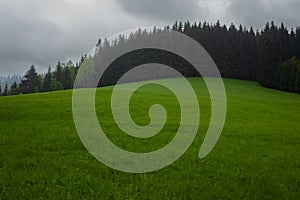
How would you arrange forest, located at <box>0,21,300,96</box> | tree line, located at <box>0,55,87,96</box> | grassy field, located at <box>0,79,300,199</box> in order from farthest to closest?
1. tree line, located at <box>0,55,87,96</box>
2. forest, located at <box>0,21,300,96</box>
3. grassy field, located at <box>0,79,300,199</box>

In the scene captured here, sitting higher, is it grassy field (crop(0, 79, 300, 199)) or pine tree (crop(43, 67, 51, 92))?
pine tree (crop(43, 67, 51, 92))

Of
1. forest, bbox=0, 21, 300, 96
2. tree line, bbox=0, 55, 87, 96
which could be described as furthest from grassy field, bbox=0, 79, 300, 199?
tree line, bbox=0, 55, 87, 96

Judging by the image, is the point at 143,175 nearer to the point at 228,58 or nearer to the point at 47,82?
the point at 228,58

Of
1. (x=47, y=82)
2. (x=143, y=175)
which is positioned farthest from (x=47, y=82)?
(x=143, y=175)

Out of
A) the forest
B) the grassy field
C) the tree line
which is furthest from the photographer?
the tree line

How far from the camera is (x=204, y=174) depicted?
12.1 m

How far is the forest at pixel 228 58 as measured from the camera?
11412 cm

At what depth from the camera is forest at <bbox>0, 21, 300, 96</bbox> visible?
11412 cm

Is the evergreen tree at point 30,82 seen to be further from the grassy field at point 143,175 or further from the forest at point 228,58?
the grassy field at point 143,175

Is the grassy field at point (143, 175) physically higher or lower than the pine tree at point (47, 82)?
lower

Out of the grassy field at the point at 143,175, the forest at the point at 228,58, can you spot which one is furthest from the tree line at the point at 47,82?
the grassy field at the point at 143,175

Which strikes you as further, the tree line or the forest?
the tree line

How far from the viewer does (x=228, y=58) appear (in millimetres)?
134375

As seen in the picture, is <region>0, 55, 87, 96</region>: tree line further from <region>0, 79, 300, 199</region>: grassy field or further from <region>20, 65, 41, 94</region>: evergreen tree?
<region>0, 79, 300, 199</region>: grassy field
